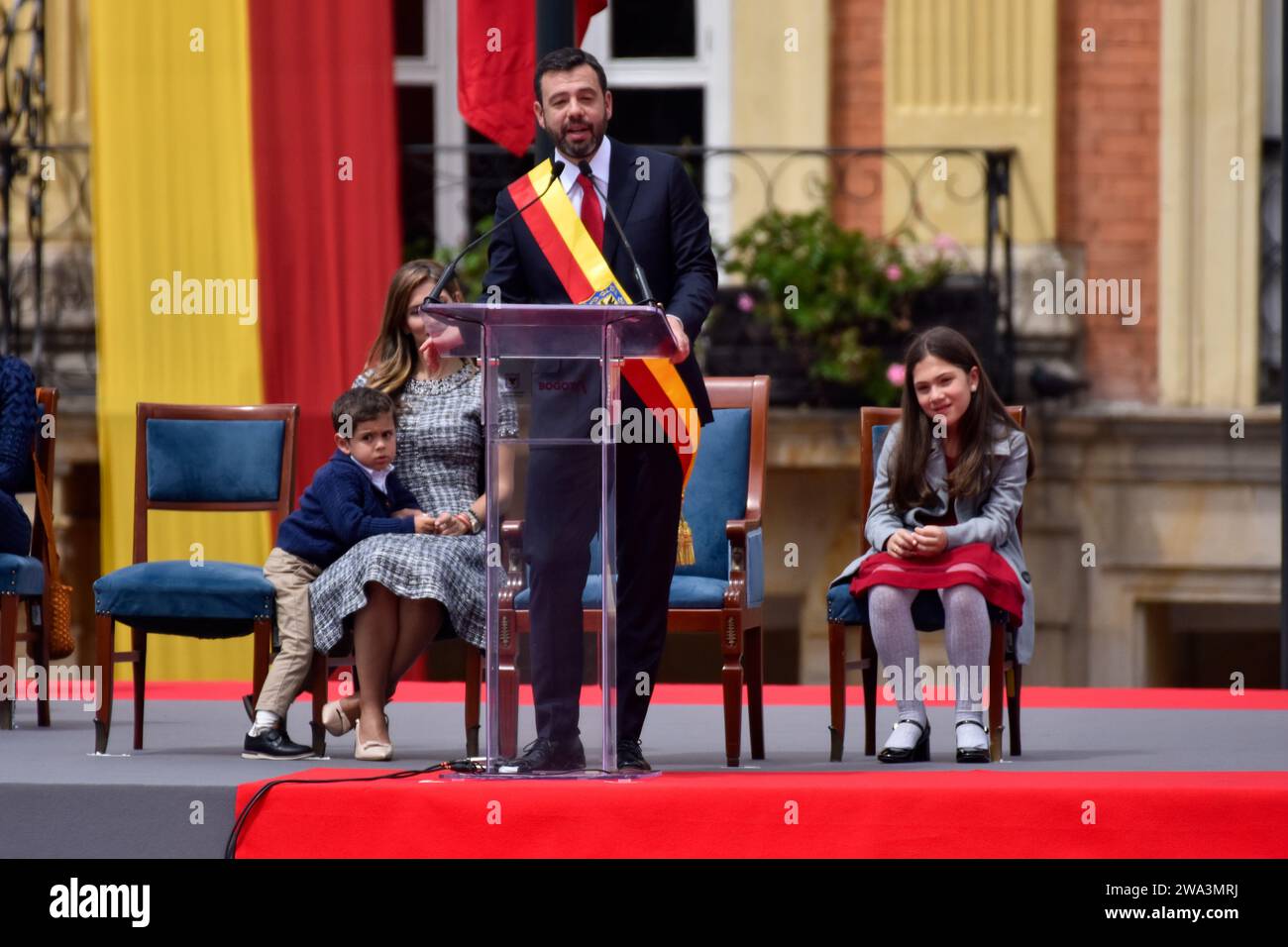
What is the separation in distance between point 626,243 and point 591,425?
1.17 feet

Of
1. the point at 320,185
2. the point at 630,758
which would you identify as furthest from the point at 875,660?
the point at 320,185

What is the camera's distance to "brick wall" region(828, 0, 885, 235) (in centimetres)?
904

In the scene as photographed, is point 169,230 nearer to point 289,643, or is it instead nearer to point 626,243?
point 289,643

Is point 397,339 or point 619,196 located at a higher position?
point 619,196

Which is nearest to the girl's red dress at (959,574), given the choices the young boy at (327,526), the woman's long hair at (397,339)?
the young boy at (327,526)

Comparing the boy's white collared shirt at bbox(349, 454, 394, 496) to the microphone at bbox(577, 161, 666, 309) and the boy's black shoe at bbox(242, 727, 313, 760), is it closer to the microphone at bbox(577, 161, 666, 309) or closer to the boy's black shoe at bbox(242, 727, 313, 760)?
the boy's black shoe at bbox(242, 727, 313, 760)

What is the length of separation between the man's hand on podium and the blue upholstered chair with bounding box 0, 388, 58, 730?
216cm

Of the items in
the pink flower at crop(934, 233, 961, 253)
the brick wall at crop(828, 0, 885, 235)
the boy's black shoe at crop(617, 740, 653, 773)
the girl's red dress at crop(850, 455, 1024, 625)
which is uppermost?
the brick wall at crop(828, 0, 885, 235)

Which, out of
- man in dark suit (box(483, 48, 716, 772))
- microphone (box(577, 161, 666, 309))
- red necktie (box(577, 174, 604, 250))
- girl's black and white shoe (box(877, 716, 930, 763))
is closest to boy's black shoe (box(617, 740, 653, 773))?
Answer: man in dark suit (box(483, 48, 716, 772))

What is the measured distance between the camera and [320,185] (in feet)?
24.0

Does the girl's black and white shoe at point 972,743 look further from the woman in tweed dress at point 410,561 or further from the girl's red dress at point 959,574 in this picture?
the woman in tweed dress at point 410,561
